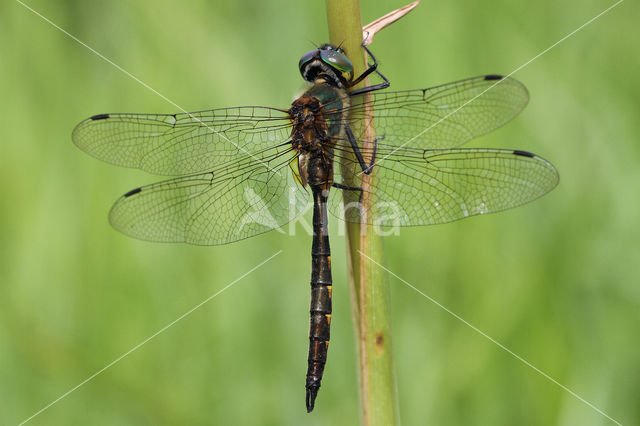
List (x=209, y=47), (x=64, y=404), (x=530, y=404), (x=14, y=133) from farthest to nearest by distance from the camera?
1. (x=209, y=47)
2. (x=14, y=133)
3. (x=64, y=404)
4. (x=530, y=404)

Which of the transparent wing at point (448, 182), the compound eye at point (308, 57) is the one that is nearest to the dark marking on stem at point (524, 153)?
the transparent wing at point (448, 182)

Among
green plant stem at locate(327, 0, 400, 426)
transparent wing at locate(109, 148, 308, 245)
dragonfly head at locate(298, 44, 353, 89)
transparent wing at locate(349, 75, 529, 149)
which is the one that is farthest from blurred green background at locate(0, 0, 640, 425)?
green plant stem at locate(327, 0, 400, 426)

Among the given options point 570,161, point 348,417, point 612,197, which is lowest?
point 348,417

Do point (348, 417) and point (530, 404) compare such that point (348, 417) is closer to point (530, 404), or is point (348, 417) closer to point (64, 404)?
point (530, 404)

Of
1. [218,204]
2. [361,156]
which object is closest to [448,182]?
[361,156]

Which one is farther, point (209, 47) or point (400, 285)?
point (209, 47)

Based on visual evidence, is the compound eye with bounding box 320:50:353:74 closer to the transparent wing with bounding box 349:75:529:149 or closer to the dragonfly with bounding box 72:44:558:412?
the dragonfly with bounding box 72:44:558:412

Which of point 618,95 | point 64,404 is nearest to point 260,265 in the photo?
point 64,404

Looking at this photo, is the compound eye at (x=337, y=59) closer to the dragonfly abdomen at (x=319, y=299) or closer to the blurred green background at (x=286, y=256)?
the dragonfly abdomen at (x=319, y=299)
